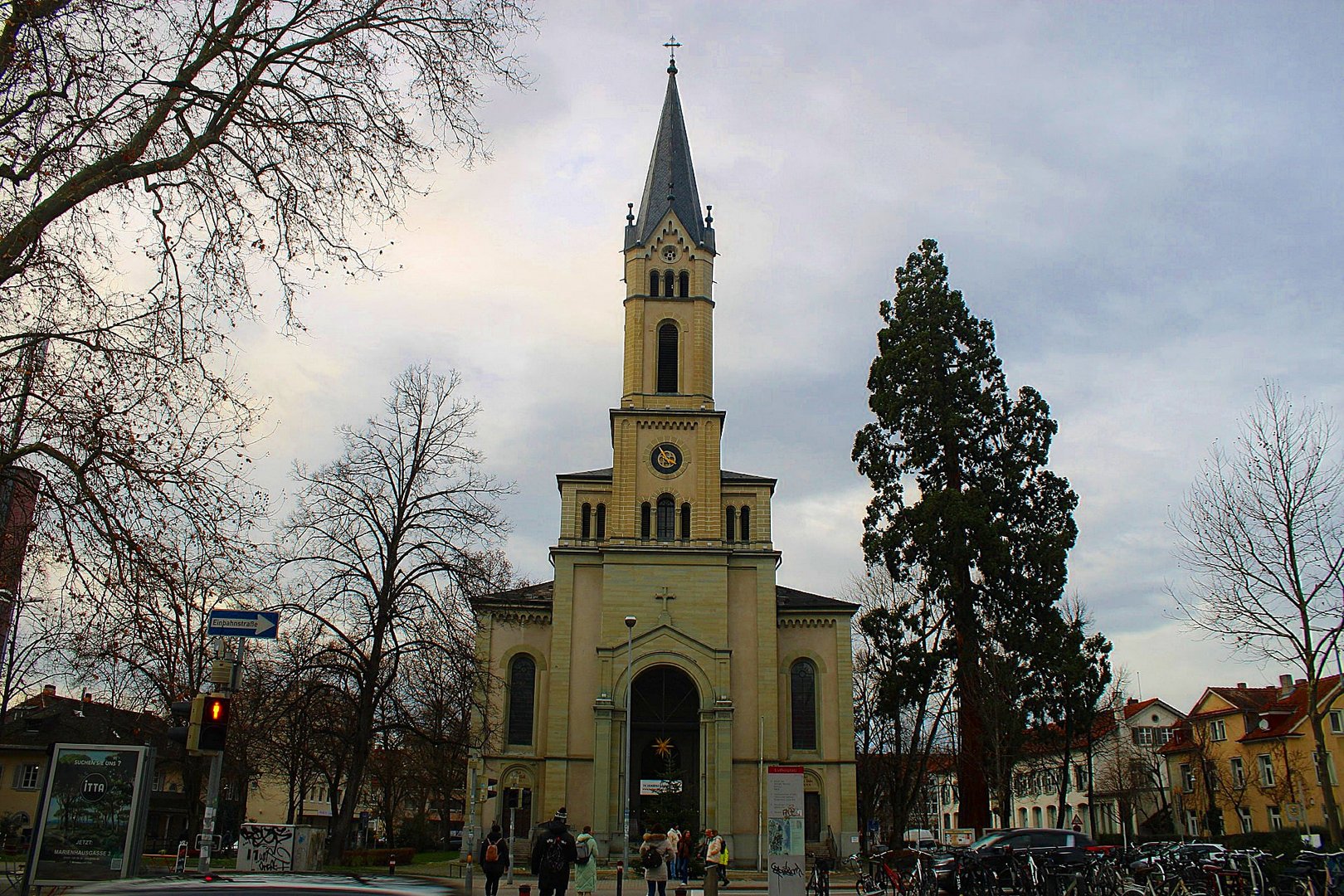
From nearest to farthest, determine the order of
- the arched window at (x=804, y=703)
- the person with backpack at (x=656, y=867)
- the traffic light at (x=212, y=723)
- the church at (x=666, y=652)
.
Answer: the traffic light at (x=212, y=723) < the person with backpack at (x=656, y=867) < the church at (x=666, y=652) < the arched window at (x=804, y=703)

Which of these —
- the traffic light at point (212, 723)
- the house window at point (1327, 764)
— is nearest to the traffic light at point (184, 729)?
the traffic light at point (212, 723)

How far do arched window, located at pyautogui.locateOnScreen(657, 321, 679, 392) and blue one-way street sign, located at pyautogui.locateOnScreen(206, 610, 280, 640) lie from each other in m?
38.5

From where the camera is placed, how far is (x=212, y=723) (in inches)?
501

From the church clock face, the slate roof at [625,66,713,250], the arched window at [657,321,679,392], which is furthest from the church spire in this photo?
the church clock face

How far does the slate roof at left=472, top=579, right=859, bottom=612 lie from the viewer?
47.1 m

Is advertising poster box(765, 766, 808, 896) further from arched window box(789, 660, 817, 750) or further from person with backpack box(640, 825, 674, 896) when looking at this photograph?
arched window box(789, 660, 817, 750)

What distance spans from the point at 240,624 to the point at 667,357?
39721 mm

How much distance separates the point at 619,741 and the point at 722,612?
7083 millimetres

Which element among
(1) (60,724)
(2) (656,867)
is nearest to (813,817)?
(2) (656,867)

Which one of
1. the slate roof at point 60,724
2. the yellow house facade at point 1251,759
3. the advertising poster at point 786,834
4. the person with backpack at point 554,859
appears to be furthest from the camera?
the slate roof at point 60,724

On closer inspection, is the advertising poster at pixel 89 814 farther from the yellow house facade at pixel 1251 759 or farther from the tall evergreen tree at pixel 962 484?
the yellow house facade at pixel 1251 759

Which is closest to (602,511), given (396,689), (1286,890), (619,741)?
(619,741)

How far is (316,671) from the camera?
95.5 feet

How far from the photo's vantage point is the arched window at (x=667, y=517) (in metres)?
48.0
